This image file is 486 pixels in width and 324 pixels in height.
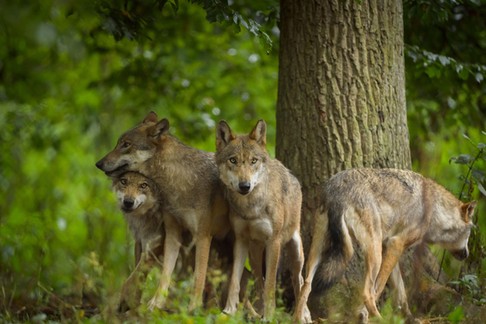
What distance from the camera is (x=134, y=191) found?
6.81m

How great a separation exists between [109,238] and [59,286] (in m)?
0.89

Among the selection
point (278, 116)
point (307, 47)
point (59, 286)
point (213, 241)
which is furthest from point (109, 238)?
point (307, 47)

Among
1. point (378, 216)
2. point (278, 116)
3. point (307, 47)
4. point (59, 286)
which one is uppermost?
point (307, 47)

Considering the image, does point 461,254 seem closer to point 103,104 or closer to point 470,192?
point 470,192

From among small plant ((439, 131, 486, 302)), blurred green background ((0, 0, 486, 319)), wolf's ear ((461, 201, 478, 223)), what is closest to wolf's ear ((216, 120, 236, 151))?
blurred green background ((0, 0, 486, 319))

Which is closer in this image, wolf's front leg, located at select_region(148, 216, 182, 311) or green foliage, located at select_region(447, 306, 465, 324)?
green foliage, located at select_region(447, 306, 465, 324)

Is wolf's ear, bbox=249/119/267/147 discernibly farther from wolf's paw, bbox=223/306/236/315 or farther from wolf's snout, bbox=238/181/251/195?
wolf's paw, bbox=223/306/236/315

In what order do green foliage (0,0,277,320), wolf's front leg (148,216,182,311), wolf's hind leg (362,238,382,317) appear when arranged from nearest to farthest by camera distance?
wolf's hind leg (362,238,382,317) → wolf's front leg (148,216,182,311) → green foliage (0,0,277,320)

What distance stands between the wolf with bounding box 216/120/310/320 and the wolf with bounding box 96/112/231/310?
0.24m

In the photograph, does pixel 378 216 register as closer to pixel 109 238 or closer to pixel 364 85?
pixel 364 85

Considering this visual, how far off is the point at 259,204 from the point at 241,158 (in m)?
0.45

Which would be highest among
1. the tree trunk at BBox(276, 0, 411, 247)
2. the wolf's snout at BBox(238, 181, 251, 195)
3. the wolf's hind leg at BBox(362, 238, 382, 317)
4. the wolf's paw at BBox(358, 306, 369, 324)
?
the tree trunk at BBox(276, 0, 411, 247)

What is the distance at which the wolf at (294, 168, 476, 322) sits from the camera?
6.30 m

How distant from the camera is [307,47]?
7.27m
